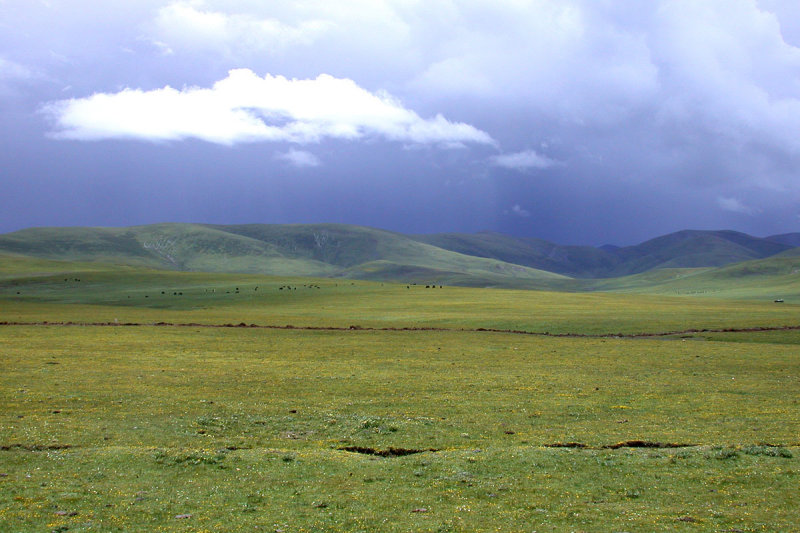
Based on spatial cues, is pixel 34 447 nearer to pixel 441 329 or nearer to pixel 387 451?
pixel 387 451

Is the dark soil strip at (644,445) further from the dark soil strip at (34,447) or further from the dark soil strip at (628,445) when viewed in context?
the dark soil strip at (34,447)

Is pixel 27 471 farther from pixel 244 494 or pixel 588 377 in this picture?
pixel 588 377

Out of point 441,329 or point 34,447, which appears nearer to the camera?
point 34,447

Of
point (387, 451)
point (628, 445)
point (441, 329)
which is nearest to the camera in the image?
point (387, 451)

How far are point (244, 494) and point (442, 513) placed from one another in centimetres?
455

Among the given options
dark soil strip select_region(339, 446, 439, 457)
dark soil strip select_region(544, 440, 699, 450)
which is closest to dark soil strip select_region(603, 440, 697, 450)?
dark soil strip select_region(544, 440, 699, 450)

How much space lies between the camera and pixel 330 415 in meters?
23.4

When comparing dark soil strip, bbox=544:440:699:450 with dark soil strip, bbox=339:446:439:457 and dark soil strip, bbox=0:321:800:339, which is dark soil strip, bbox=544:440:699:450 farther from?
dark soil strip, bbox=0:321:800:339

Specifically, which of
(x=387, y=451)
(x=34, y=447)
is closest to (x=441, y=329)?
(x=387, y=451)

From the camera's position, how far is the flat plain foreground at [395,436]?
13.0 meters

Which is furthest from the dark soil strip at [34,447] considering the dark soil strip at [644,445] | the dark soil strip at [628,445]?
the dark soil strip at [644,445]

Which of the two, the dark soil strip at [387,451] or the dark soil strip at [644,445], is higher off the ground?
the dark soil strip at [644,445]

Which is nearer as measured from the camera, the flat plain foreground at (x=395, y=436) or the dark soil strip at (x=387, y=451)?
the flat plain foreground at (x=395, y=436)

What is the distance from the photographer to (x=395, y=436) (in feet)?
65.6
